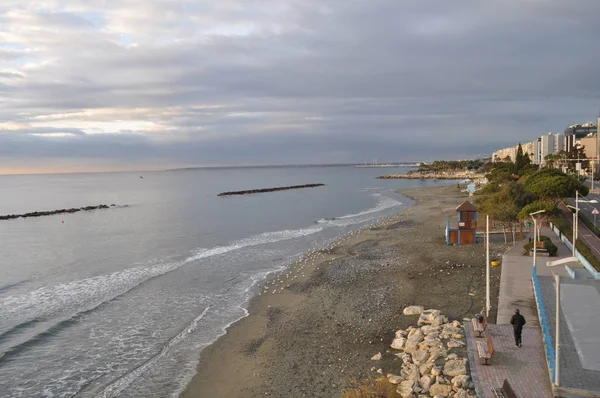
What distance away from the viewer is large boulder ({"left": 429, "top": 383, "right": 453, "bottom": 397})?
10742 mm

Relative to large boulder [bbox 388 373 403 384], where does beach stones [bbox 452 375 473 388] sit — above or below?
above

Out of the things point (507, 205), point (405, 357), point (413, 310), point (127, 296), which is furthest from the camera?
point (507, 205)

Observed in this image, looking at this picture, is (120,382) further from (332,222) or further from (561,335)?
(332,222)

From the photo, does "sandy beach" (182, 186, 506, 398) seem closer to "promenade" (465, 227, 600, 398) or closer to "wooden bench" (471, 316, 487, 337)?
"promenade" (465, 227, 600, 398)

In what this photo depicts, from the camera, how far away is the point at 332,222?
2024 inches

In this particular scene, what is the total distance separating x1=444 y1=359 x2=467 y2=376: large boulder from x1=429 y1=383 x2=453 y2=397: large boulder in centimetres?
58

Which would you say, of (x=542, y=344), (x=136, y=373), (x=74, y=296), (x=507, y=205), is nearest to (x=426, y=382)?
(x=542, y=344)

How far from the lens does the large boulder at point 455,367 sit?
11.4 metres

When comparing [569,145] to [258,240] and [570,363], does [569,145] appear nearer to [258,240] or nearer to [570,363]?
[258,240]

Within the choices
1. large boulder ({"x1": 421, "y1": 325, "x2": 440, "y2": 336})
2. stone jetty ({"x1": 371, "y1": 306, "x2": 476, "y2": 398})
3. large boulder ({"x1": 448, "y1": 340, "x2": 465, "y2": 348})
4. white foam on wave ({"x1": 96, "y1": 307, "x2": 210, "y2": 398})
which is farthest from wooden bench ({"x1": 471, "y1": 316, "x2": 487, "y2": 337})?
white foam on wave ({"x1": 96, "y1": 307, "x2": 210, "y2": 398})

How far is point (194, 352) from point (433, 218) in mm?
35400

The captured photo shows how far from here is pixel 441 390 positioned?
10.9m

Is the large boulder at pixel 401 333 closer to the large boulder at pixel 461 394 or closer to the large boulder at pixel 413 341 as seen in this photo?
the large boulder at pixel 413 341

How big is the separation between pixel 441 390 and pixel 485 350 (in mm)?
1957
